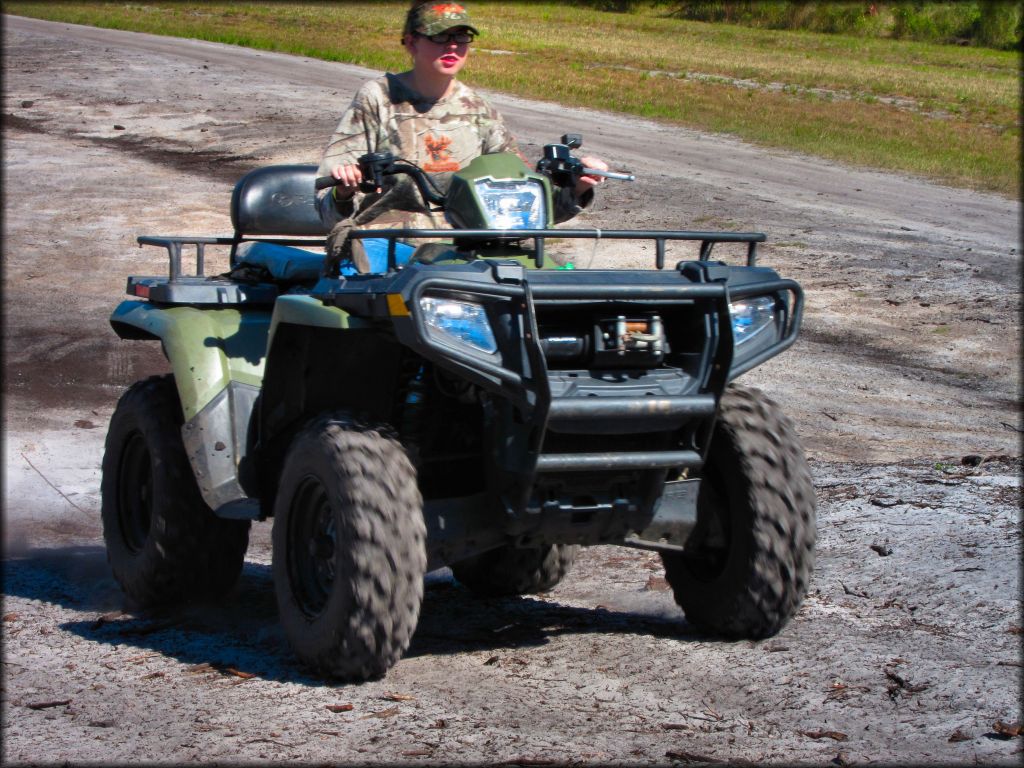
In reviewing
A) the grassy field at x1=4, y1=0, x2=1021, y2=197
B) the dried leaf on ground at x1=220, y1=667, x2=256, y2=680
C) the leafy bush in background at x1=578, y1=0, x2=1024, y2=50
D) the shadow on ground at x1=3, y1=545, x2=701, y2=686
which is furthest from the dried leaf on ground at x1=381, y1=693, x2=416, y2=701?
the leafy bush in background at x1=578, y1=0, x2=1024, y2=50

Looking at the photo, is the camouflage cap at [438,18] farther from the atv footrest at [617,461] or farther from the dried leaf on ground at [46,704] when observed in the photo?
the dried leaf on ground at [46,704]

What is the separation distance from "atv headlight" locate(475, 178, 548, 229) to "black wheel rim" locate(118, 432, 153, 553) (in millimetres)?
2044

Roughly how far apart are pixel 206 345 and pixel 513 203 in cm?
142

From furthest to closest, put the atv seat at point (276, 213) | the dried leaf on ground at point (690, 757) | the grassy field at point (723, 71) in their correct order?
the grassy field at point (723, 71) → the atv seat at point (276, 213) → the dried leaf on ground at point (690, 757)

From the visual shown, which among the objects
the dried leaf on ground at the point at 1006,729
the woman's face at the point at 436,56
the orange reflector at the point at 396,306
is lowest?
the dried leaf on ground at the point at 1006,729

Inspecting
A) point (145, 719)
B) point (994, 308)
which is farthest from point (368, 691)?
point (994, 308)

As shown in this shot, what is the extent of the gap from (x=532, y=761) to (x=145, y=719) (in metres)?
1.29

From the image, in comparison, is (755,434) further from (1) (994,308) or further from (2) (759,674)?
(1) (994,308)

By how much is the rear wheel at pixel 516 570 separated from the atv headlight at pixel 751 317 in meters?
1.62

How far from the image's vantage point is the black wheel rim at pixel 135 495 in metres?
6.00

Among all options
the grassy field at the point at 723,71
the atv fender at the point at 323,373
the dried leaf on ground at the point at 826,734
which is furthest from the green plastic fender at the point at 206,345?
the grassy field at the point at 723,71

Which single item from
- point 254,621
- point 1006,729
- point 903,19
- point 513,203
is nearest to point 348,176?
point 513,203

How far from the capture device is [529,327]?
421 cm

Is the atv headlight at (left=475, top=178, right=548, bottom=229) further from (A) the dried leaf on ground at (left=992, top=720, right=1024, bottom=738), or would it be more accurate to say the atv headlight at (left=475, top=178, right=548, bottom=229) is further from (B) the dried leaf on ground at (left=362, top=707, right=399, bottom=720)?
(A) the dried leaf on ground at (left=992, top=720, right=1024, bottom=738)
